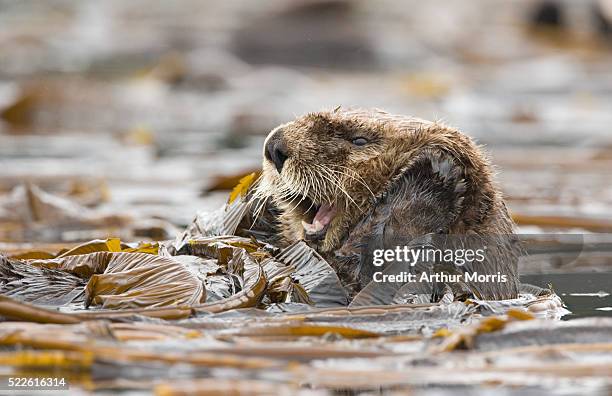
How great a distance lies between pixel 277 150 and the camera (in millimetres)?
4301

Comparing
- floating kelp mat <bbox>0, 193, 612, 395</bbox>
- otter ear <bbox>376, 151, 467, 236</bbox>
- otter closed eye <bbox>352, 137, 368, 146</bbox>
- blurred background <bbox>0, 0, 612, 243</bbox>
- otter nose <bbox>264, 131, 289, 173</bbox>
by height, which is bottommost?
floating kelp mat <bbox>0, 193, 612, 395</bbox>

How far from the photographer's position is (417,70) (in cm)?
2081

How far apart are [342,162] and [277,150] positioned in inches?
10.1

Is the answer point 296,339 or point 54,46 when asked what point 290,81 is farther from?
point 296,339

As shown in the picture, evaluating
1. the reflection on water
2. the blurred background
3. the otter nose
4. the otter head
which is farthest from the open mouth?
the blurred background

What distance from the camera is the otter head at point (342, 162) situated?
13.9 ft

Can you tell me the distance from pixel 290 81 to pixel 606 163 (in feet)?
27.6

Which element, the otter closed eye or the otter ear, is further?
the otter closed eye

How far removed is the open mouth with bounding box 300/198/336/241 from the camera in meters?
4.29

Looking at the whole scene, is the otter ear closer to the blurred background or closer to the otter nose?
the otter nose

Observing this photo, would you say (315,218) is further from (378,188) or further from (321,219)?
(378,188)

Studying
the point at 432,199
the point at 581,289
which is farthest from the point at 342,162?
the point at 581,289

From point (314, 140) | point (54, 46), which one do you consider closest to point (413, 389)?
point (314, 140)

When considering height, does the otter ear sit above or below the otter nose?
below
